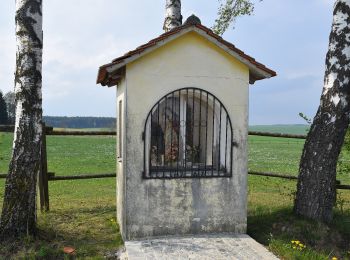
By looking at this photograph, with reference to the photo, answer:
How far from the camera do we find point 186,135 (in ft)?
20.9

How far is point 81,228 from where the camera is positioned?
6645 mm

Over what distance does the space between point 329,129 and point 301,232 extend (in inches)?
68.3

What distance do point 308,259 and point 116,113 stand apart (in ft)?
12.8

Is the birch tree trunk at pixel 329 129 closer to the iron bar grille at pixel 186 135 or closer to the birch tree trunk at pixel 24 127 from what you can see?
the iron bar grille at pixel 186 135

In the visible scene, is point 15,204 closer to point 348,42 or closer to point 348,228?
point 348,228

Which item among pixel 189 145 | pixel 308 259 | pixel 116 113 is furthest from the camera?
pixel 116 113

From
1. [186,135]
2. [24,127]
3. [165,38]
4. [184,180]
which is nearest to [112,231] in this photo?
[184,180]

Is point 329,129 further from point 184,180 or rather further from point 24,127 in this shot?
point 24,127

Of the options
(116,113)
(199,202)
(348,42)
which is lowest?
(199,202)

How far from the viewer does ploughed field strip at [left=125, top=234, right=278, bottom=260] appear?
5.08 metres

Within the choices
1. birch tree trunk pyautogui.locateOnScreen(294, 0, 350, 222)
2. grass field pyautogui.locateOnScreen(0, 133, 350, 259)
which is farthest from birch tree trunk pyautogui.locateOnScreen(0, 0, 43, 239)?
birch tree trunk pyautogui.locateOnScreen(294, 0, 350, 222)

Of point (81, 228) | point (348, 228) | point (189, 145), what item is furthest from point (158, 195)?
point (348, 228)

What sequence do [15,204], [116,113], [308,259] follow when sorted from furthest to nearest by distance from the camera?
1. [116,113]
2. [15,204]
3. [308,259]

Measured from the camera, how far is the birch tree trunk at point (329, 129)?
249 inches
